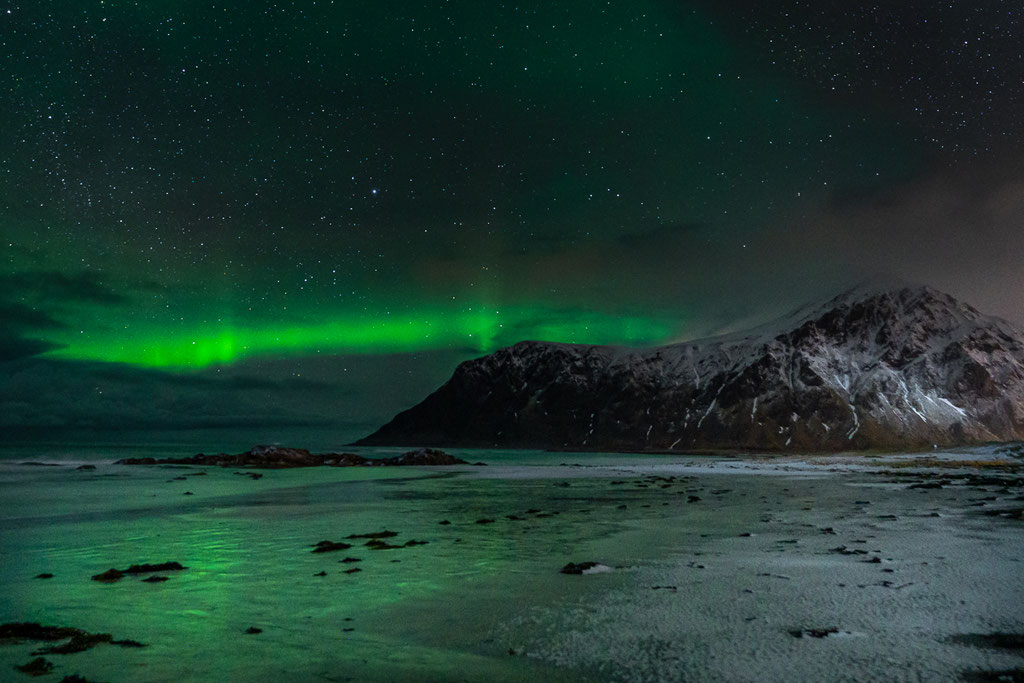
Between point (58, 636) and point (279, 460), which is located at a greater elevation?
point (279, 460)

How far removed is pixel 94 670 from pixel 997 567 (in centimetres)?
1547

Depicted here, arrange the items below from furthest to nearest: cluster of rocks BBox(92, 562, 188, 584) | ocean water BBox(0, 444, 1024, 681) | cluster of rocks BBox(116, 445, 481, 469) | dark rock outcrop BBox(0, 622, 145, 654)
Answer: cluster of rocks BBox(116, 445, 481, 469)
cluster of rocks BBox(92, 562, 188, 584)
dark rock outcrop BBox(0, 622, 145, 654)
ocean water BBox(0, 444, 1024, 681)

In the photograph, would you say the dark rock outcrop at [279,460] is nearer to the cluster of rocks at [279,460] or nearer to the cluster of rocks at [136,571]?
the cluster of rocks at [279,460]

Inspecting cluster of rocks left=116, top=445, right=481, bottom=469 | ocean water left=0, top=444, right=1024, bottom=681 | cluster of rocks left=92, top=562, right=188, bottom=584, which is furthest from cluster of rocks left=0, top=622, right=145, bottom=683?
cluster of rocks left=116, top=445, right=481, bottom=469

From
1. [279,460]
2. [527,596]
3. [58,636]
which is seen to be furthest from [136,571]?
[279,460]

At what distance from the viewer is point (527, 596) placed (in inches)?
442

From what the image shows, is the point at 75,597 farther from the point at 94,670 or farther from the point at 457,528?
the point at 457,528

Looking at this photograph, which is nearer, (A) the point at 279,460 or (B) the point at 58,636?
(B) the point at 58,636

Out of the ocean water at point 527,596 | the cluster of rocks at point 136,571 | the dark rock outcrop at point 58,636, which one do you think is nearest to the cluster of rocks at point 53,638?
the dark rock outcrop at point 58,636

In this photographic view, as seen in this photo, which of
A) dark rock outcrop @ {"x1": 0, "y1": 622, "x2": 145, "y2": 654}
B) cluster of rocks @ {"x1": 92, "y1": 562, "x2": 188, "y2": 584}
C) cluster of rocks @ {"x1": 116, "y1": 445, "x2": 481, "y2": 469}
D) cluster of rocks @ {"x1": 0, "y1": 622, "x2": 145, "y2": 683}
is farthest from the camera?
cluster of rocks @ {"x1": 116, "y1": 445, "x2": 481, "y2": 469}

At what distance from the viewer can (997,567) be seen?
13219 millimetres

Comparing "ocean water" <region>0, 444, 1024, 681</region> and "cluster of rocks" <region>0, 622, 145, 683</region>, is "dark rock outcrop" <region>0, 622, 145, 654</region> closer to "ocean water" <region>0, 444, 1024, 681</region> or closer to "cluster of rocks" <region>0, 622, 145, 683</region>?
"cluster of rocks" <region>0, 622, 145, 683</region>

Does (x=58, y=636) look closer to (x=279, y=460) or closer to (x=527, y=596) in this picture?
(x=527, y=596)

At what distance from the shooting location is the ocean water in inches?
305
